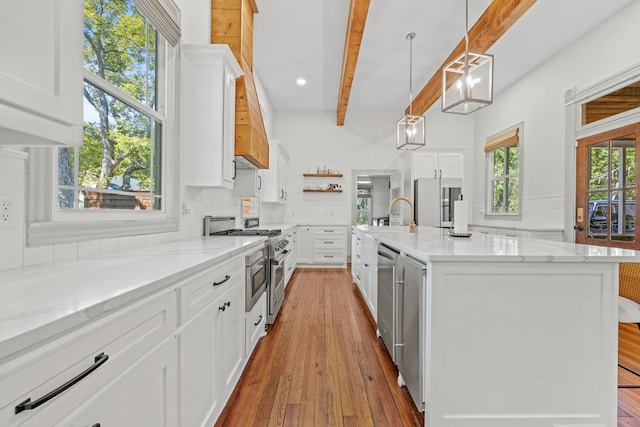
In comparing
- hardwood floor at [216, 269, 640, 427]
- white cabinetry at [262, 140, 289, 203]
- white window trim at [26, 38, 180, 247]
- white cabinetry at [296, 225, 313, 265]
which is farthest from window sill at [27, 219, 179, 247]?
white cabinetry at [296, 225, 313, 265]

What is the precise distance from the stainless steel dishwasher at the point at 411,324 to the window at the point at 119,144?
1610 mm

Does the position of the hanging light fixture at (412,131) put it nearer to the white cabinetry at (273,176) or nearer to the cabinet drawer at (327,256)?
the white cabinetry at (273,176)

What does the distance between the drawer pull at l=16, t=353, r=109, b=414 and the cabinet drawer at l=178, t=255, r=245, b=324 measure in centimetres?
40

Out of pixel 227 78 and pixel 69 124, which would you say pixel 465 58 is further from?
pixel 69 124

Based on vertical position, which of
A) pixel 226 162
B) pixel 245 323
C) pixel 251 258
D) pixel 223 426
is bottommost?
pixel 223 426

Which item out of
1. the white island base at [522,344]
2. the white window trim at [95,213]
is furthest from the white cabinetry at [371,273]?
the white window trim at [95,213]

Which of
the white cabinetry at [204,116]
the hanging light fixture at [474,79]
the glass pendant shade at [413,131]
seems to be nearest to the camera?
the hanging light fixture at [474,79]

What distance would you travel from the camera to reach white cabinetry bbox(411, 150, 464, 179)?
597 centimetres

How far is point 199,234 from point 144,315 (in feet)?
6.04

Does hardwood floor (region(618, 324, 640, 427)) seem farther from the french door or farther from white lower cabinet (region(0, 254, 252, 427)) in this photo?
white lower cabinet (region(0, 254, 252, 427))

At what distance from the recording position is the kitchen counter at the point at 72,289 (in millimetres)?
549

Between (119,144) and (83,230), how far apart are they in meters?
0.69

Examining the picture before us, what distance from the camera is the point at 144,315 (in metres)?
0.89

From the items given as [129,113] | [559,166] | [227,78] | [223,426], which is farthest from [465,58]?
[559,166]
